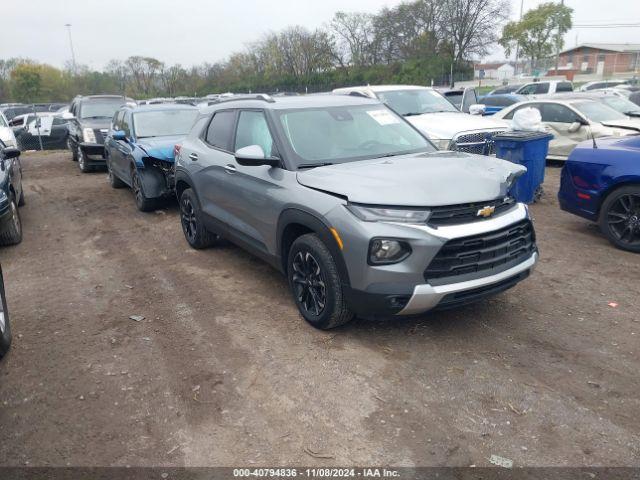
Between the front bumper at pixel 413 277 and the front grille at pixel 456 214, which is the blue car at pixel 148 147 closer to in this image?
the front bumper at pixel 413 277

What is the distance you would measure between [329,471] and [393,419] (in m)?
0.57

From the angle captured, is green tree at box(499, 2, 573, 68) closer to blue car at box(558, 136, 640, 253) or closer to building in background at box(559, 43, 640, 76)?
building in background at box(559, 43, 640, 76)

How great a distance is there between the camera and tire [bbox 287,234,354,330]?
3.82m

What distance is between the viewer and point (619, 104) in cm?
1234

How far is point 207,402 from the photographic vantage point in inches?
131

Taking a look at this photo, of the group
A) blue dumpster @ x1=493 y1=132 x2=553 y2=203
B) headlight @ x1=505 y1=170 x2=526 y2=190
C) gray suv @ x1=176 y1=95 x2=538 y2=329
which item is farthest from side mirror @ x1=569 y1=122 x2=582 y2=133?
headlight @ x1=505 y1=170 x2=526 y2=190

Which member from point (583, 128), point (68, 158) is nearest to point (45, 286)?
point (583, 128)

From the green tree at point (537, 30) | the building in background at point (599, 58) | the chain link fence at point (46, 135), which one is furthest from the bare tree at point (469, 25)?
the chain link fence at point (46, 135)

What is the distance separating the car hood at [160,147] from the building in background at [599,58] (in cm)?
6865

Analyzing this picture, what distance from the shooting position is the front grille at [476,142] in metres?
8.70

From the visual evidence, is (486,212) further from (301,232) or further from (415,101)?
(415,101)

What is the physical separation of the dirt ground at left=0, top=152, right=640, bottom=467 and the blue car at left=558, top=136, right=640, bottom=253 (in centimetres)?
41

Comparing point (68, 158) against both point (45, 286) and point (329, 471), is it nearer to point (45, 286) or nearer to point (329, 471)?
point (45, 286)

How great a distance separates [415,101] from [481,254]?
24.8ft
